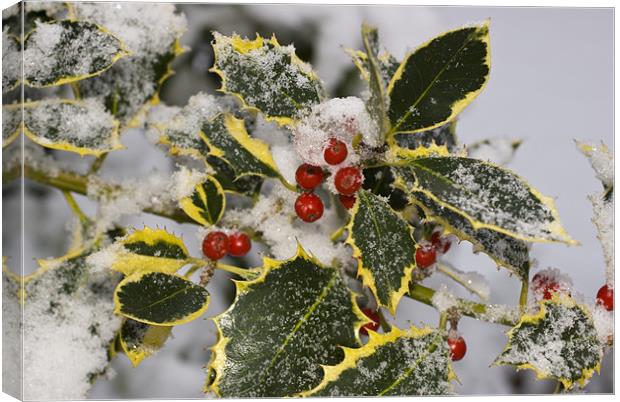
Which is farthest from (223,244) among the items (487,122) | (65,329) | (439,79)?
(487,122)

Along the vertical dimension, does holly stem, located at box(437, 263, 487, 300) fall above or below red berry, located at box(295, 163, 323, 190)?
below

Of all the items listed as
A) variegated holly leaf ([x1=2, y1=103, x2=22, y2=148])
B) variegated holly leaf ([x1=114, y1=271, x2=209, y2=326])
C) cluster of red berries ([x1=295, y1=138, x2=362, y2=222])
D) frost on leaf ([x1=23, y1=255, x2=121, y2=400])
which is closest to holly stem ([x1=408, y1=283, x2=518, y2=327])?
cluster of red berries ([x1=295, y1=138, x2=362, y2=222])

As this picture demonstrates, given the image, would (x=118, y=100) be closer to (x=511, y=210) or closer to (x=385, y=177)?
(x=385, y=177)

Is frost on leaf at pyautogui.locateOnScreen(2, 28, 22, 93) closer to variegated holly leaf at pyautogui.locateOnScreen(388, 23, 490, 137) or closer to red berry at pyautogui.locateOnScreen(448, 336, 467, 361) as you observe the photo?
variegated holly leaf at pyautogui.locateOnScreen(388, 23, 490, 137)

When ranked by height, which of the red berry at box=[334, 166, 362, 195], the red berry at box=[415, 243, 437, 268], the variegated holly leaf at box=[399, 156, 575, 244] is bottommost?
the red berry at box=[415, 243, 437, 268]

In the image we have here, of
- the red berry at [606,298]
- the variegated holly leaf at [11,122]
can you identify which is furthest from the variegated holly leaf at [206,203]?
the red berry at [606,298]

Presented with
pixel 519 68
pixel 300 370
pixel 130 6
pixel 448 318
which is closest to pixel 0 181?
pixel 130 6
